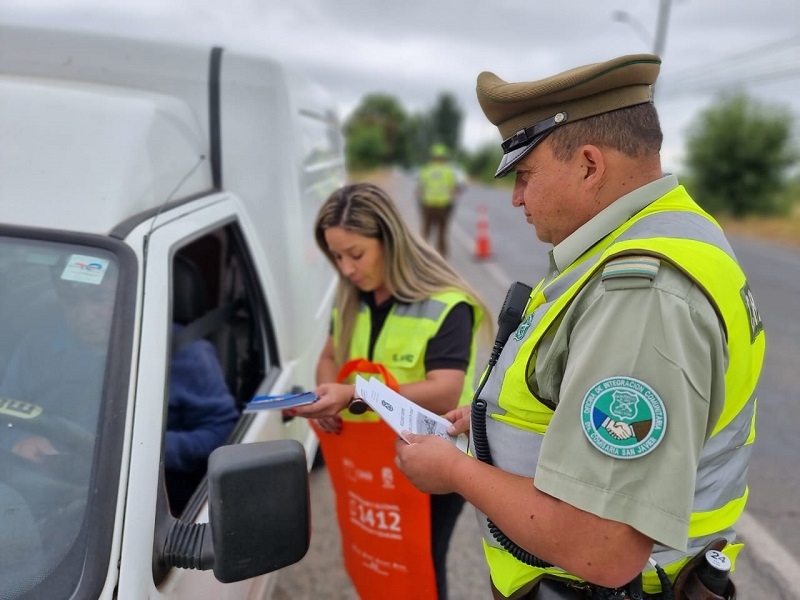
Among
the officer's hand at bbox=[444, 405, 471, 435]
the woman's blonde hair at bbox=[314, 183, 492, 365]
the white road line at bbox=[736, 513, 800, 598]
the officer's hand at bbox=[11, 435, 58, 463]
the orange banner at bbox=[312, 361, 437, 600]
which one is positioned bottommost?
the white road line at bbox=[736, 513, 800, 598]

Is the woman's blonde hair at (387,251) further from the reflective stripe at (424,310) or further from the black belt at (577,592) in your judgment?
the black belt at (577,592)

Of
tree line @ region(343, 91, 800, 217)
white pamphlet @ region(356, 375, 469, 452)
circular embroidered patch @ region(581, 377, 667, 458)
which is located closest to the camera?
circular embroidered patch @ region(581, 377, 667, 458)

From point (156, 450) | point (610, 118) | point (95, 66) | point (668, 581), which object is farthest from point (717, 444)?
point (95, 66)

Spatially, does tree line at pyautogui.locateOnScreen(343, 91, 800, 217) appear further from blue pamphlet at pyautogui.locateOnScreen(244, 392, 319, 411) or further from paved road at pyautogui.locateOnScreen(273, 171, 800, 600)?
blue pamphlet at pyautogui.locateOnScreen(244, 392, 319, 411)

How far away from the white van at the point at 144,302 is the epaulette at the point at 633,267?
25.9 inches

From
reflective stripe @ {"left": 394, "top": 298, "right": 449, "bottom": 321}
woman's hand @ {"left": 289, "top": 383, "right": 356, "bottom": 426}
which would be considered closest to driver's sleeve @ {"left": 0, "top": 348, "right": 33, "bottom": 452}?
woman's hand @ {"left": 289, "top": 383, "right": 356, "bottom": 426}

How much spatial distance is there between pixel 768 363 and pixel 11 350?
6542 millimetres

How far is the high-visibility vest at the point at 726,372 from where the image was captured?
110 cm

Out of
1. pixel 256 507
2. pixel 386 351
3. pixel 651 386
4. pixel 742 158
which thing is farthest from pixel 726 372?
pixel 742 158

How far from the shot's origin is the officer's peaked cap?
3.98 feet

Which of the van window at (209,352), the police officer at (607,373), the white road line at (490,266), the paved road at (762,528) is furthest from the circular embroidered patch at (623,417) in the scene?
the white road line at (490,266)

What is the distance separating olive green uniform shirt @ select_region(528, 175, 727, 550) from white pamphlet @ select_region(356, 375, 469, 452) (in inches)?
21.6

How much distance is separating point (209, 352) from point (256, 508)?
1.38 meters

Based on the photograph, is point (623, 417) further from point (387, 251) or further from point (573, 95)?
point (387, 251)
